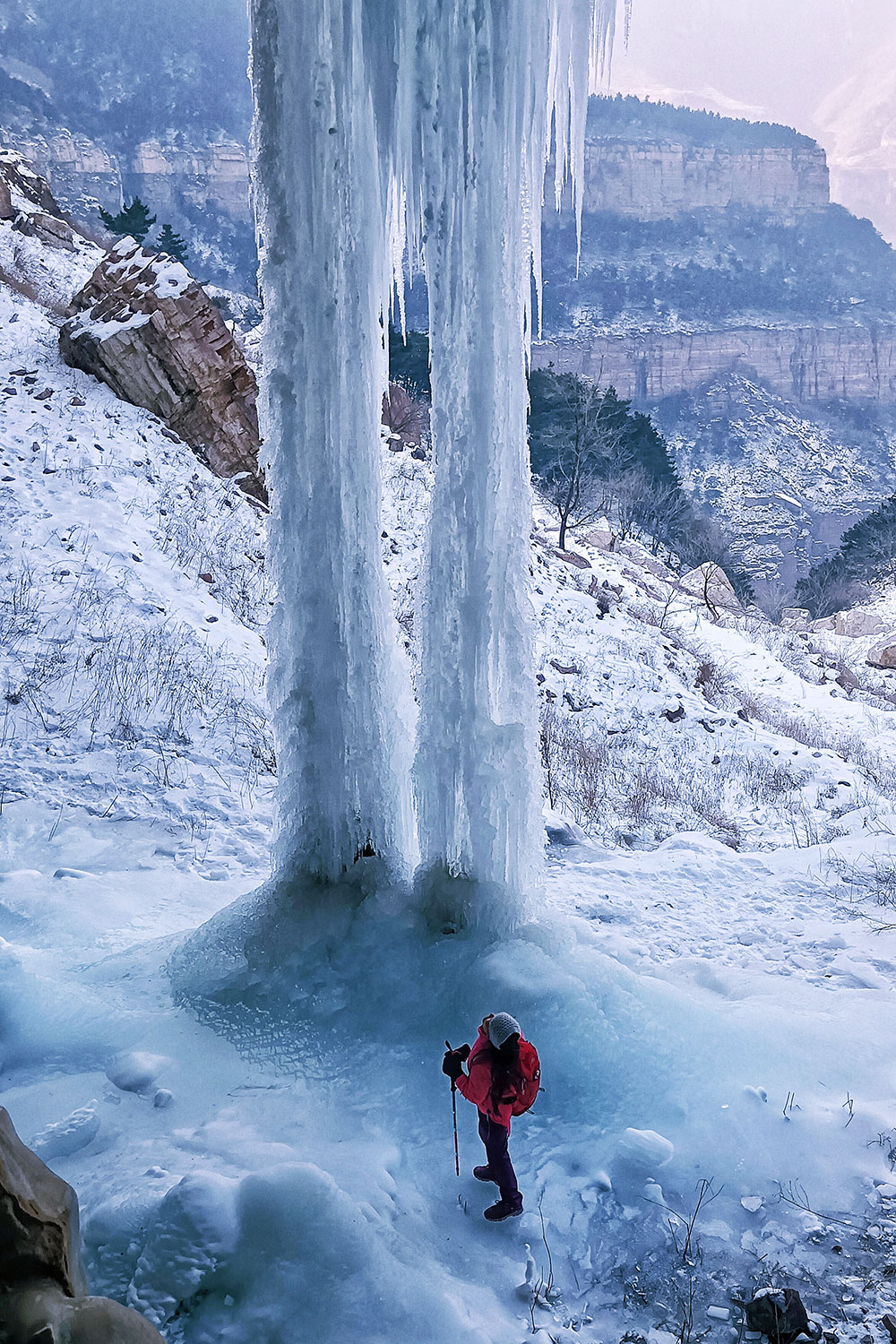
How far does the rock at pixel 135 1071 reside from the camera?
2.78 metres

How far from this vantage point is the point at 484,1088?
2.36m

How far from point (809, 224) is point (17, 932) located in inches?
3622

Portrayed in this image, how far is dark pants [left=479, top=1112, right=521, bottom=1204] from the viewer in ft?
7.73

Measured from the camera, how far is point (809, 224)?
251 ft

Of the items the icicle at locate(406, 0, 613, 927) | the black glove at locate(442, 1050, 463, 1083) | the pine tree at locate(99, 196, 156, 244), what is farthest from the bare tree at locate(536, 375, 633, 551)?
the black glove at locate(442, 1050, 463, 1083)

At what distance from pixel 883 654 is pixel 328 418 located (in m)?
17.6

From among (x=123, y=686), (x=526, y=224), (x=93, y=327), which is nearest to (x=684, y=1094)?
(x=526, y=224)

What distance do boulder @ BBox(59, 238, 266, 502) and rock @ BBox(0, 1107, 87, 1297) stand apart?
11546mm

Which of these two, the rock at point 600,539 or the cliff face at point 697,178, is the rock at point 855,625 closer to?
the rock at point 600,539

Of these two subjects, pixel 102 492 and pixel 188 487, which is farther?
pixel 188 487

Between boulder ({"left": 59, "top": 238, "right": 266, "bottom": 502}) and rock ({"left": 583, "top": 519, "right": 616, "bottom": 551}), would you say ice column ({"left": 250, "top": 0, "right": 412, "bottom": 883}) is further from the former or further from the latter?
rock ({"left": 583, "top": 519, "right": 616, "bottom": 551})

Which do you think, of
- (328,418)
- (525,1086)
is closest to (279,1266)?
(525,1086)

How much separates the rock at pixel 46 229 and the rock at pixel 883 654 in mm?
20001

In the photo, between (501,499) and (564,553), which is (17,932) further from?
(564,553)
